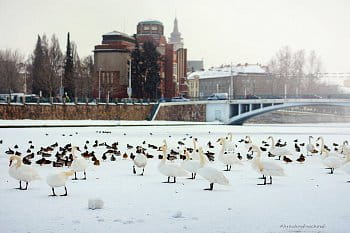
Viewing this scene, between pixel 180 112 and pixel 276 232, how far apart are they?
151 feet

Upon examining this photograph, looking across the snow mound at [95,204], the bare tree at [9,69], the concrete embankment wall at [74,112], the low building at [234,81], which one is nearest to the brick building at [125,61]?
the concrete embankment wall at [74,112]

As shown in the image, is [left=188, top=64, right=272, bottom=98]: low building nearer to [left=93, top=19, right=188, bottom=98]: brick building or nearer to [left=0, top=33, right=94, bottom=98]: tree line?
[left=93, top=19, right=188, bottom=98]: brick building

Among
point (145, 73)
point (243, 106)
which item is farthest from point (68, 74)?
point (243, 106)

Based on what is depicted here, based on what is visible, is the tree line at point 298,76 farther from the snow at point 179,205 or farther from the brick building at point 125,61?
the snow at point 179,205

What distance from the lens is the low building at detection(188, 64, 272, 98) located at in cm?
7606

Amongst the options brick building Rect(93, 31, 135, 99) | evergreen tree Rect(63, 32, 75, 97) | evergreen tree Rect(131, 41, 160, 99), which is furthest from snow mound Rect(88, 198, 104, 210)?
brick building Rect(93, 31, 135, 99)

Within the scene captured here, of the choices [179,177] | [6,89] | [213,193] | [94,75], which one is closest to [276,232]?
[213,193]

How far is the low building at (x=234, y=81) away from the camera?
76.1 meters

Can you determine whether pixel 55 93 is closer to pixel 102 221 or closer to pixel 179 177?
pixel 179 177

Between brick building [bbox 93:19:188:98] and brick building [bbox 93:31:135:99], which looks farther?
brick building [bbox 93:19:188:98]

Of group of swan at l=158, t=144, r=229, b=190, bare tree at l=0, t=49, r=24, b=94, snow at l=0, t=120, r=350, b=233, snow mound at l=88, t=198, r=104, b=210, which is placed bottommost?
snow at l=0, t=120, r=350, b=233

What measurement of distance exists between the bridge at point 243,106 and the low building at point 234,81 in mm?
20326

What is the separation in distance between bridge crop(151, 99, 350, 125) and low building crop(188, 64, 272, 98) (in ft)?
66.7

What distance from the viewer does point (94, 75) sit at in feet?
195
